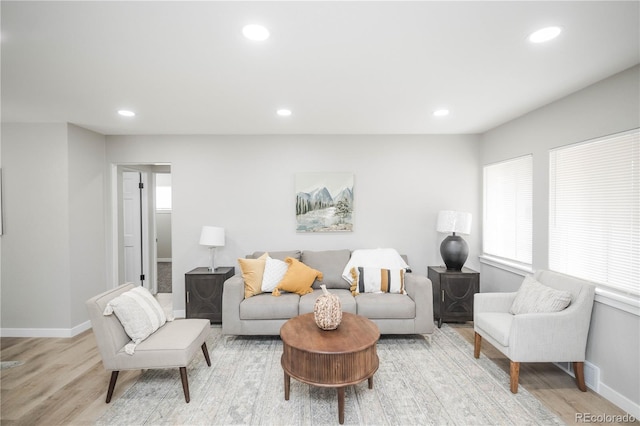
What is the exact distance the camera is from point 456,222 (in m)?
3.94

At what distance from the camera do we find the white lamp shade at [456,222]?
153 inches

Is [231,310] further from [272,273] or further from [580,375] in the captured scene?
[580,375]

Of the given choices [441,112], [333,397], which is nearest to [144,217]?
[333,397]

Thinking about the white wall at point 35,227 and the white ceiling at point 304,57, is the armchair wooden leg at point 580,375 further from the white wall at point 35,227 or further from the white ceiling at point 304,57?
the white wall at point 35,227

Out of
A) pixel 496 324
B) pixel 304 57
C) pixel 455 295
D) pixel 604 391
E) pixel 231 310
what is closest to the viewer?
pixel 304 57

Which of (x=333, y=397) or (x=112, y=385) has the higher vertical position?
(x=112, y=385)

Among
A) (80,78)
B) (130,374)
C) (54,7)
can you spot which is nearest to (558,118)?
(54,7)

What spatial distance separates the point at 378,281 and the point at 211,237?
86.2 inches

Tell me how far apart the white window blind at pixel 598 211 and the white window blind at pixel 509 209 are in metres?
0.44

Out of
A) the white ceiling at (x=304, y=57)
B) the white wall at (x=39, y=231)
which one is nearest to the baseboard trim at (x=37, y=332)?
the white wall at (x=39, y=231)

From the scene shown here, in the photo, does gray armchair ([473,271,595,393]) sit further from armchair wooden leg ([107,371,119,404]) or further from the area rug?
armchair wooden leg ([107,371,119,404])

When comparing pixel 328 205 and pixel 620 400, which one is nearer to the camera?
pixel 620 400

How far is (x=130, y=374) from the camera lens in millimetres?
2758

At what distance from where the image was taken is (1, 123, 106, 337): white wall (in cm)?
357
